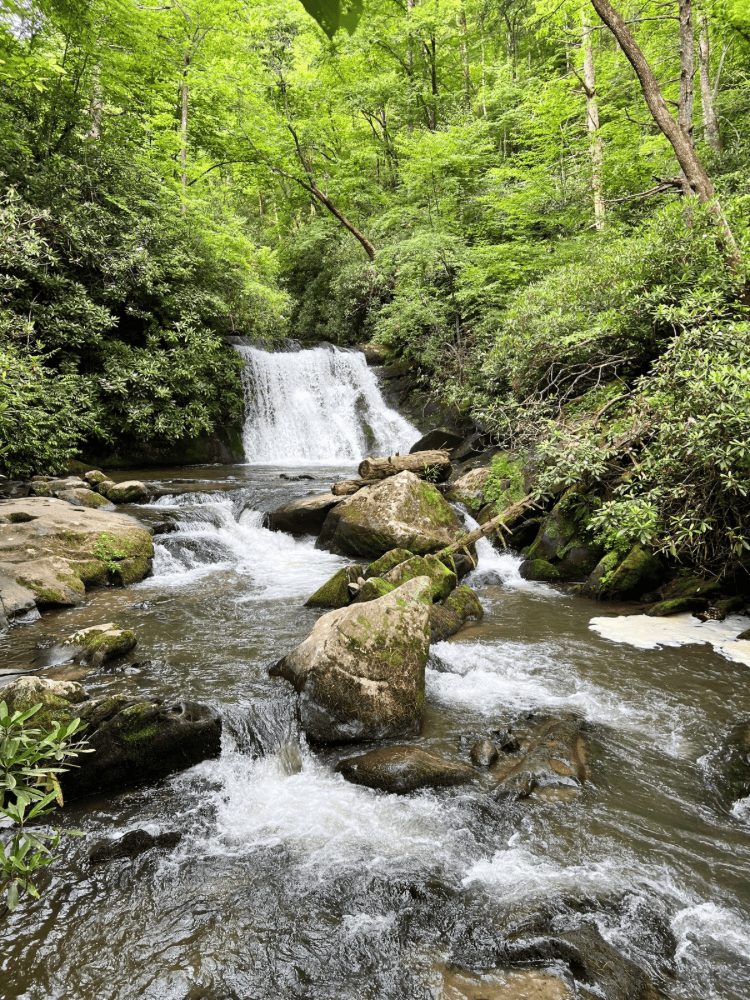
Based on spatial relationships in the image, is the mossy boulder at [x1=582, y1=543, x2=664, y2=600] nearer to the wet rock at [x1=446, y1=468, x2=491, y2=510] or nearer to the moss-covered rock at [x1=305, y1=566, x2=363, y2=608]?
the wet rock at [x1=446, y1=468, x2=491, y2=510]

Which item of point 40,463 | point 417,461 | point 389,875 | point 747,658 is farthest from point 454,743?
point 40,463

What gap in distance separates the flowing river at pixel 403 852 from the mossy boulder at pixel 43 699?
27.0 inches

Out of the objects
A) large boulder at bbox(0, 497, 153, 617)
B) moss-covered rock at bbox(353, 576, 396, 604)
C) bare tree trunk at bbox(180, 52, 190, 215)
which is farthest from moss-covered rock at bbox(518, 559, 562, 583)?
bare tree trunk at bbox(180, 52, 190, 215)

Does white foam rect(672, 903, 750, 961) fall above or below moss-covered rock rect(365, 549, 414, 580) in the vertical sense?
below

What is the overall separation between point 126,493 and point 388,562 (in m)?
6.47

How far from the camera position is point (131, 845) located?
145 inches

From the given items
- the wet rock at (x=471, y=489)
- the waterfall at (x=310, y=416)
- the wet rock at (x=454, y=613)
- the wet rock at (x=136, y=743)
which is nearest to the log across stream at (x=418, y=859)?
the wet rock at (x=136, y=743)

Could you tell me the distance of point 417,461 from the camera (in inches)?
492

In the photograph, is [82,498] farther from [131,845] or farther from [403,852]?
[403,852]

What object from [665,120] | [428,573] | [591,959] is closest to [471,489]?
[428,573]

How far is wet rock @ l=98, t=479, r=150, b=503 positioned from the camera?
11.4 meters

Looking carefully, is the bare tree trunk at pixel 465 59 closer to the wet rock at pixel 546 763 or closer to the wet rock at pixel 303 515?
the wet rock at pixel 303 515

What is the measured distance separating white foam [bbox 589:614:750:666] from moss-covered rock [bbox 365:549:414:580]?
2788mm

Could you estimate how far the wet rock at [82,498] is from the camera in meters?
10.5
